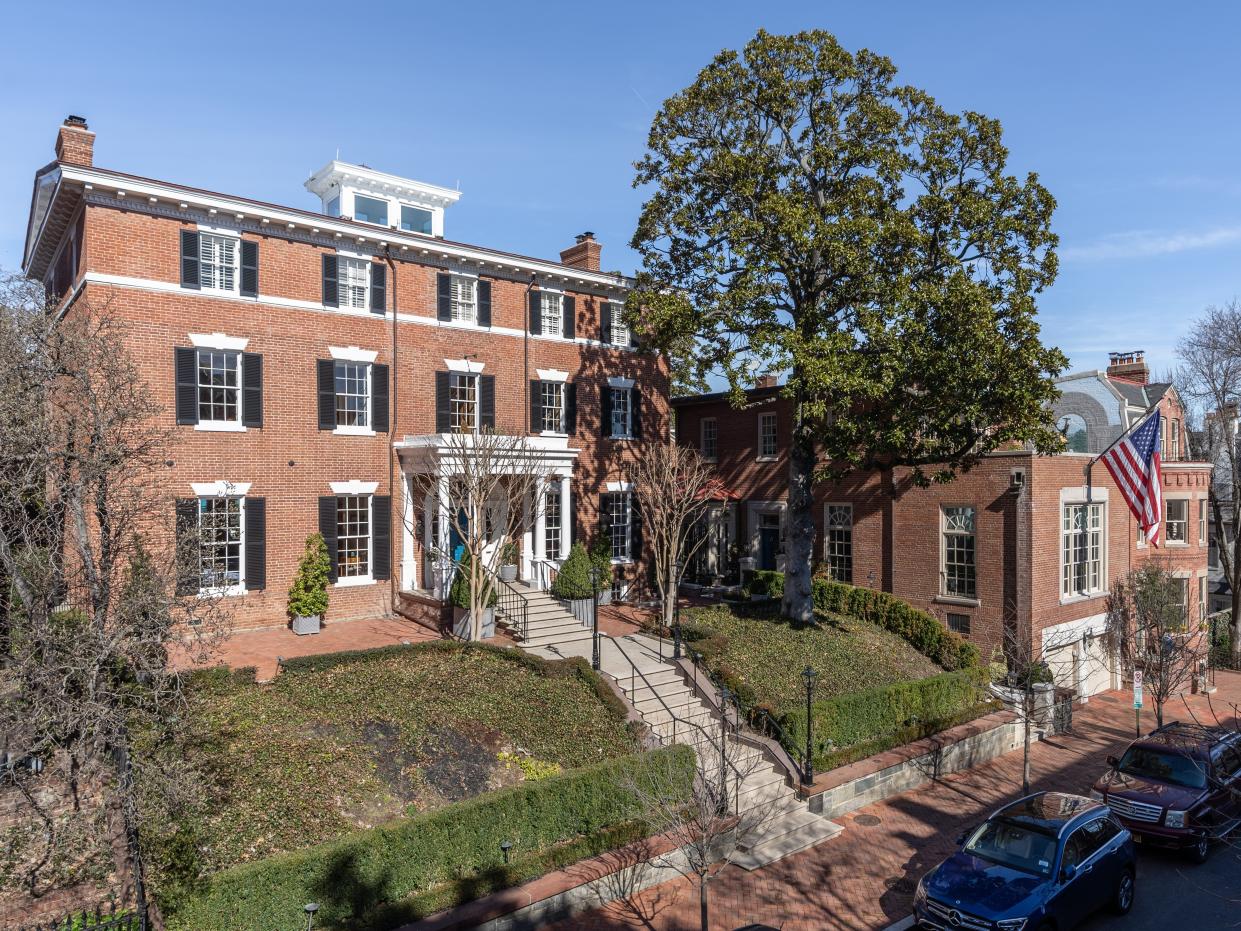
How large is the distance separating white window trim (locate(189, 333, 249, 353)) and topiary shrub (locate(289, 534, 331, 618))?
497 centimetres

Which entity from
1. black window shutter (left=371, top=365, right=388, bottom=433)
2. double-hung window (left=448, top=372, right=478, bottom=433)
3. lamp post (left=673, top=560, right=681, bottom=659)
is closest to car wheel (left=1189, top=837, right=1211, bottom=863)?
lamp post (left=673, top=560, right=681, bottom=659)

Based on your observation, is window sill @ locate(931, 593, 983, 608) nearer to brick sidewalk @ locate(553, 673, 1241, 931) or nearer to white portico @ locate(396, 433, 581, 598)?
brick sidewalk @ locate(553, 673, 1241, 931)

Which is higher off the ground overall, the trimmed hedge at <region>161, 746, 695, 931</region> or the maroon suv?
the trimmed hedge at <region>161, 746, 695, 931</region>

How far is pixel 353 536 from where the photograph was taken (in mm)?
22391

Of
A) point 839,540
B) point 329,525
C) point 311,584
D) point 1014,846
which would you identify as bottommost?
point 1014,846

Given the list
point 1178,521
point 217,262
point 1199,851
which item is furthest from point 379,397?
point 1178,521

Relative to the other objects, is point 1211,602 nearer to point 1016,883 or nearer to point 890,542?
point 890,542

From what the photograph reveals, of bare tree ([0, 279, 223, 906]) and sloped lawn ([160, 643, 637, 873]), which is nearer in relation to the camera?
bare tree ([0, 279, 223, 906])

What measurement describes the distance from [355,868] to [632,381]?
64.2 feet

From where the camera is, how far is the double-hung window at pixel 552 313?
85.8 ft

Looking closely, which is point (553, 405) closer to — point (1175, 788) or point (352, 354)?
point (352, 354)

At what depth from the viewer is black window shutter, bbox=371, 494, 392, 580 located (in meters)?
22.6

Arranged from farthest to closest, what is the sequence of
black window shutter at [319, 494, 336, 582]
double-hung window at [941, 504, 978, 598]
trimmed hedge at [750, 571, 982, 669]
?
1. double-hung window at [941, 504, 978, 598]
2. trimmed hedge at [750, 571, 982, 669]
3. black window shutter at [319, 494, 336, 582]

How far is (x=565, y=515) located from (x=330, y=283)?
9007mm
